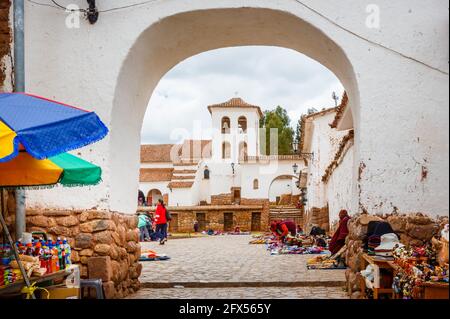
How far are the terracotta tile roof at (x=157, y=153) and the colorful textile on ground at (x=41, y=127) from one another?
39.9 meters

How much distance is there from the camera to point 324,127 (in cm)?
1939

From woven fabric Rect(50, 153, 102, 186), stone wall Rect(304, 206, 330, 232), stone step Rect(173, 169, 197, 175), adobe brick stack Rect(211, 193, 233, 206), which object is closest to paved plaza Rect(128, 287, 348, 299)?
woven fabric Rect(50, 153, 102, 186)

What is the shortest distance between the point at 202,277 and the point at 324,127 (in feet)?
41.9

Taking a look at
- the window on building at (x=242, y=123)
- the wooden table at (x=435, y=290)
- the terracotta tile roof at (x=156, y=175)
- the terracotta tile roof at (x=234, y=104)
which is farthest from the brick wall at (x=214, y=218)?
the wooden table at (x=435, y=290)

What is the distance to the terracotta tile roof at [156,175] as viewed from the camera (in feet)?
139

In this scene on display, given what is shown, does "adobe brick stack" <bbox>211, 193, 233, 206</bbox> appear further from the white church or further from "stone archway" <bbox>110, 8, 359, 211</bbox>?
"stone archway" <bbox>110, 8, 359, 211</bbox>

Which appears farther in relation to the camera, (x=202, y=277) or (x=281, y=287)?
(x=202, y=277)

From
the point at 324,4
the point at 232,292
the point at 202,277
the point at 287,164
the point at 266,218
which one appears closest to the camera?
the point at 324,4

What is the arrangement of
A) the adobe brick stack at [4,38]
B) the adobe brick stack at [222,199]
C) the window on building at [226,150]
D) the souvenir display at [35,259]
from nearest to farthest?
1. the souvenir display at [35,259]
2. the adobe brick stack at [4,38]
3. the adobe brick stack at [222,199]
4. the window on building at [226,150]

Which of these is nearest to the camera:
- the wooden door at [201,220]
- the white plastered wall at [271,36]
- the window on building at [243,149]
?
the white plastered wall at [271,36]

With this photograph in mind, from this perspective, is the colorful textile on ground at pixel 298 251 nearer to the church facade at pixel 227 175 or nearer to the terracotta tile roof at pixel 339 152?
the terracotta tile roof at pixel 339 152

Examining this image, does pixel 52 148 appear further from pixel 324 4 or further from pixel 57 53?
pixel 324 4

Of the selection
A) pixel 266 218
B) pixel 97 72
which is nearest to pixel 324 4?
pixel 97 72

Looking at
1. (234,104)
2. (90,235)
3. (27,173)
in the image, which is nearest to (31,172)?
(27,173)
